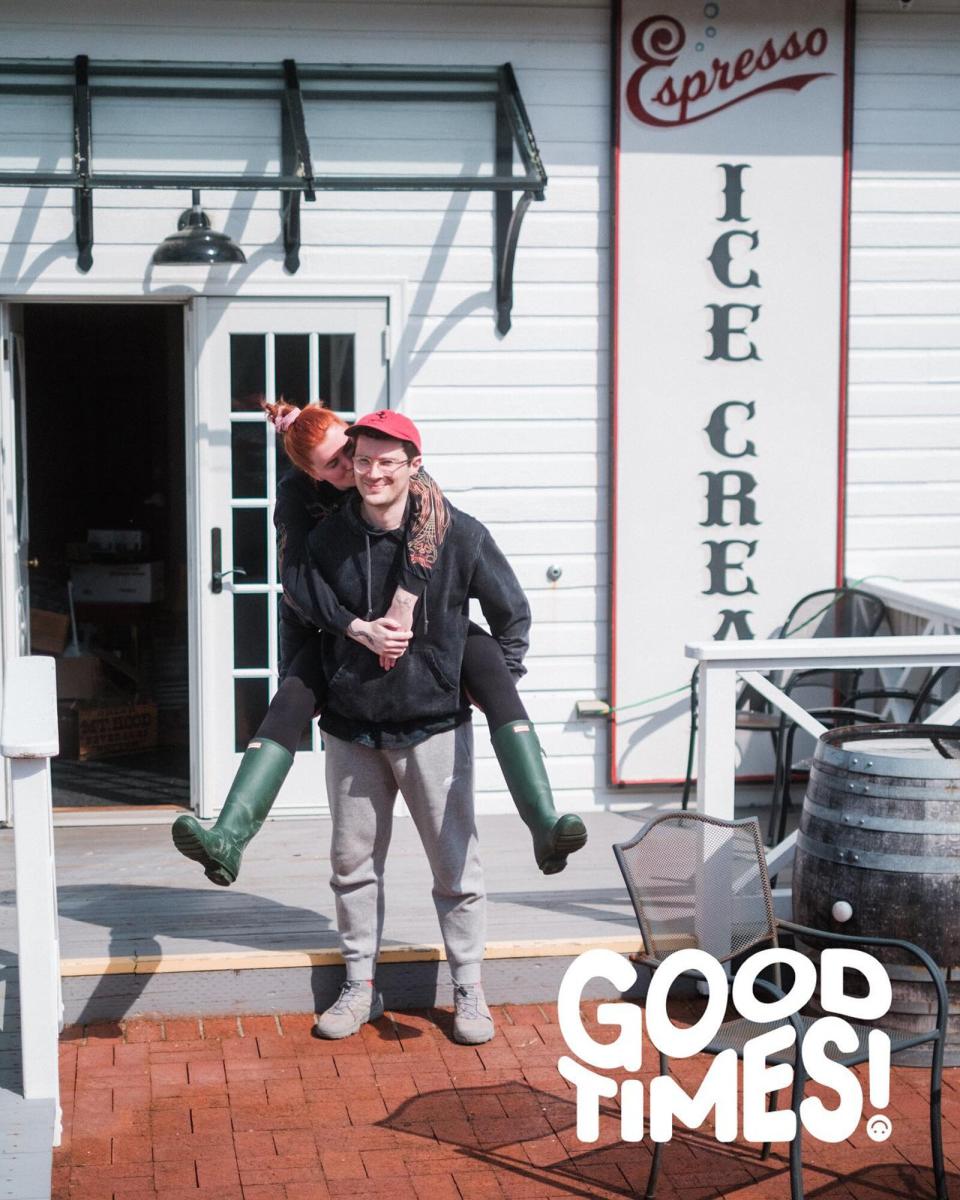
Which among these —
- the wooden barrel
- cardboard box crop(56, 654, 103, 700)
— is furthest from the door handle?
the wooden barrel

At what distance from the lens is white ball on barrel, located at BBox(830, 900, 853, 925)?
4453mm

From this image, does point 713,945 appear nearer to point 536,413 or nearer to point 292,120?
point 536,413

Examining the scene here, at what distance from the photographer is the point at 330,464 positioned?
14.7ft

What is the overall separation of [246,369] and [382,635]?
2429mm

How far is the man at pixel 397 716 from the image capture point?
440cm

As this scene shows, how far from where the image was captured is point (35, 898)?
12.5ft

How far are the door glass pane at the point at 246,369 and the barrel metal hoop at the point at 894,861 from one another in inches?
Answer: 120

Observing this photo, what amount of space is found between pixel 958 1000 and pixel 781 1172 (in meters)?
0.88

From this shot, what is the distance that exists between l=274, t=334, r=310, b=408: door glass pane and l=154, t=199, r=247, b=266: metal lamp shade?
0.52 metres

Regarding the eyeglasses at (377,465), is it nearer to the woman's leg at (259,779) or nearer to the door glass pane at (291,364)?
the woman's leg at (259,779)

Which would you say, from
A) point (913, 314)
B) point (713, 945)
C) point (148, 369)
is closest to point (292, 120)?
point (913, 314)

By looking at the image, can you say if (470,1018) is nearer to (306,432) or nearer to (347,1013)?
(347,1013)

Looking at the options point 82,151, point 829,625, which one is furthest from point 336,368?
point 829,625

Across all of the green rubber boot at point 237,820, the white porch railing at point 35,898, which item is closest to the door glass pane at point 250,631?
the green rubber boot at point 237,820
